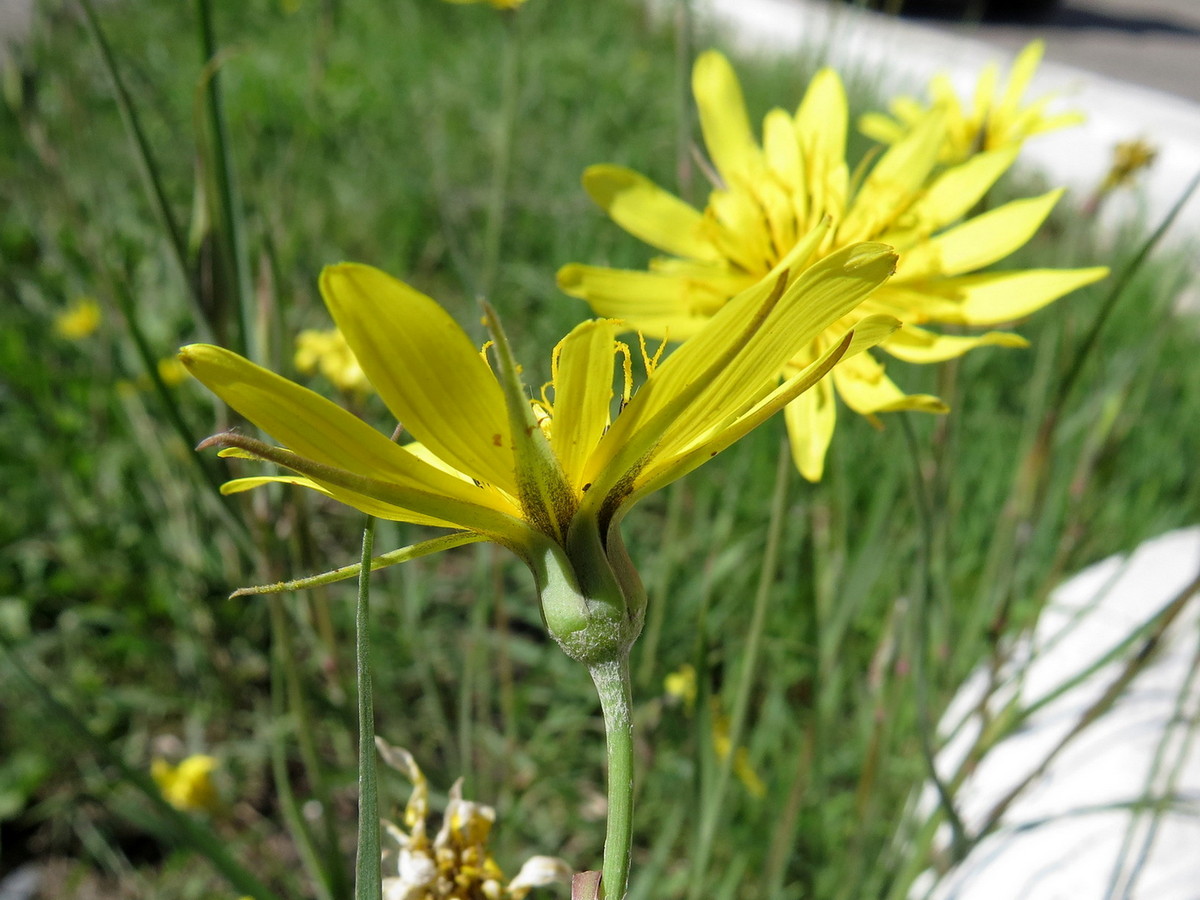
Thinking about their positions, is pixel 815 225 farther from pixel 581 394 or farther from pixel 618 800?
pixel 618 800

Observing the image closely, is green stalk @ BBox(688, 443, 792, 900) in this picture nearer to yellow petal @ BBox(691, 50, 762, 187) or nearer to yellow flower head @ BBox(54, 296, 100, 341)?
yellow petal @ BBox(691, 50, 762, 187)

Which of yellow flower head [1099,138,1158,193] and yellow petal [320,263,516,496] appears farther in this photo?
yellow flower head [1099,138,1158,193]

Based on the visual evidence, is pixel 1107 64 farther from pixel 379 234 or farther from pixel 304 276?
pixel 304 276

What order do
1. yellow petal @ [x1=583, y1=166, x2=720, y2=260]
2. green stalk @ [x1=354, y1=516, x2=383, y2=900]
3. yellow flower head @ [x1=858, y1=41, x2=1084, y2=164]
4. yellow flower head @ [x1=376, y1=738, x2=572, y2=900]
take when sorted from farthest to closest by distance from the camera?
1. yellow flower head @ [x1=858, y1=41, x2=1084, y2=164]
2. yellow petal @ [x1=583, y1=166, x2=720, y2=260]
3. yellow flower head @ [x1=376, y1=738, x2=572, y2=900]
4. green stalk @ [x1=354, y1=516, x2=383, y2=900]

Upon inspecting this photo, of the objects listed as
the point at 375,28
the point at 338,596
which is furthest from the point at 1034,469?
the point at 375,28

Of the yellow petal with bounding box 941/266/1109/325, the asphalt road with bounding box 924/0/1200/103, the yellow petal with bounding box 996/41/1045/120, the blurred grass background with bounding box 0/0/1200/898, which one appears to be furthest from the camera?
the asphalt road with bounding box 924/0/1200/103

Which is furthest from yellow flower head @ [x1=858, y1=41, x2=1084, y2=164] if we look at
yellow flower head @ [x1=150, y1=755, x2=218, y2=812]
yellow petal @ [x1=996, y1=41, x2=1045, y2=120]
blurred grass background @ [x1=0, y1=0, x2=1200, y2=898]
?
yellow flower head @ [x1=150, y1=755, x2=218, y2=812]

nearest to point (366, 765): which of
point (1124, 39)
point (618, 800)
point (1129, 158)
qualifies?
point (618, 800)
